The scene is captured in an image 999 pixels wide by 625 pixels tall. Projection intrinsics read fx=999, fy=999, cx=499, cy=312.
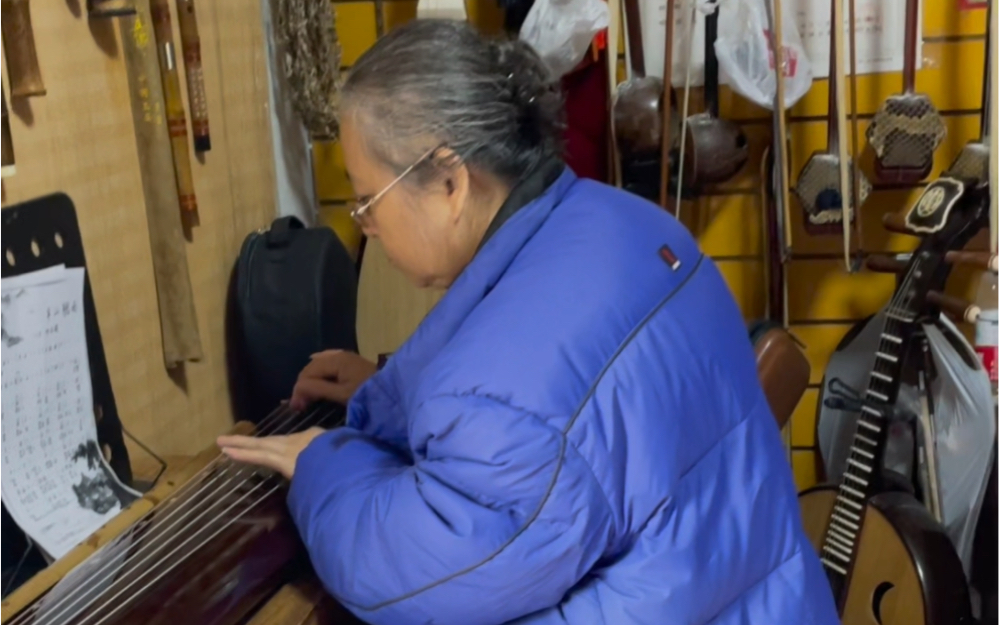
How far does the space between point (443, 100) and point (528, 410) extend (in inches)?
12.3

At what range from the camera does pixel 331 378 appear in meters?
1.30

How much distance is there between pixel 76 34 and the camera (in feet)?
3.87

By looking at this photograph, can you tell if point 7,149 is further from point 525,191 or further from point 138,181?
point 525,191

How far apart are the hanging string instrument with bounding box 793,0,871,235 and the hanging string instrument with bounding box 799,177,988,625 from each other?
118mm

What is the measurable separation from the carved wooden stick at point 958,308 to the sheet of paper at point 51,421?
1.26 m

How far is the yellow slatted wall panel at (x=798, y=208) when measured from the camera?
179 cm

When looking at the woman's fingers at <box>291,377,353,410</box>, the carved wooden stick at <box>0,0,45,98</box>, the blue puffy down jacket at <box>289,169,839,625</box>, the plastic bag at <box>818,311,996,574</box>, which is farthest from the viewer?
the plastic bag at <box>818,311,996,574</box>

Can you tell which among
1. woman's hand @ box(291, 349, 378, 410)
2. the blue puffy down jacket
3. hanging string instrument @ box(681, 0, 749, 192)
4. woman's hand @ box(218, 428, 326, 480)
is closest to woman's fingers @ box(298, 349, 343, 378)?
woman's hand @ box(291, 349, 378, 410)

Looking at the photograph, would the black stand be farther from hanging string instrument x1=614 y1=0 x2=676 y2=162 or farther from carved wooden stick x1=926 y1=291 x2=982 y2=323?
carved wooden stick x1=926 y1=291 x2=982 y2=323

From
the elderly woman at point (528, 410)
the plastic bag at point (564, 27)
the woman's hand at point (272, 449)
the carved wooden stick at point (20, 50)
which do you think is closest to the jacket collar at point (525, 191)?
the elderly woman at point (528, 410)

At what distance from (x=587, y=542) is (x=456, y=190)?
1.16ft

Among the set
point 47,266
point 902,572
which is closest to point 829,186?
point 902,572

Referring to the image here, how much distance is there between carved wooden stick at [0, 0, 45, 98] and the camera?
1024 mm

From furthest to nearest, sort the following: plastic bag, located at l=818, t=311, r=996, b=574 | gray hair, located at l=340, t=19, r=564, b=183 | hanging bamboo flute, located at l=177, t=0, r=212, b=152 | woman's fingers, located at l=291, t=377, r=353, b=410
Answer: plastic bag, located at l=818, t=311, r=996, b=574 → hanging bamboo flute, located at l=177, t=0, r=212, b=152 → woman's fingers, located at l=291, t=377, r=353, b=410 → gray hair, located at l=340, t=19, r=564, b=183
